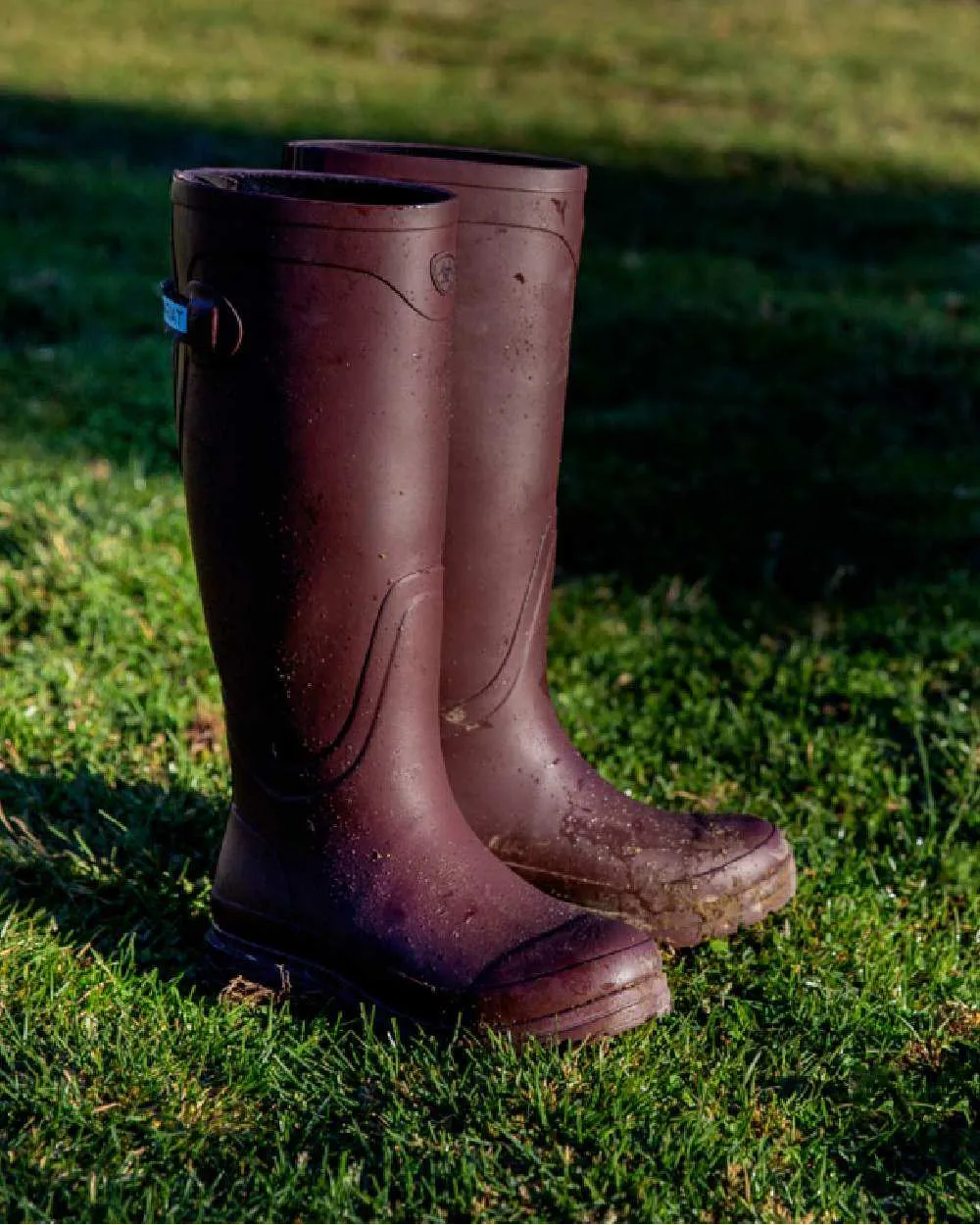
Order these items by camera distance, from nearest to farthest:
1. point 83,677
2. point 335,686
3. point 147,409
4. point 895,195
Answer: point 335,686
point 83,677
point 147,409
point 895,195

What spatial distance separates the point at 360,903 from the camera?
77.5 inches

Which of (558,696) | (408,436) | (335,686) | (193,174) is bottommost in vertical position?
(558,696)

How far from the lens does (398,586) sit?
1.92 m

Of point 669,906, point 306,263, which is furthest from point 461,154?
point 669,906

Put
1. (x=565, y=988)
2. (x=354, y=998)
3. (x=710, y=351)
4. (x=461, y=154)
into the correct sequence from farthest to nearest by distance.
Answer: (x=710, y=351) < (x=461, y=154) < (x=354, y=998) < (x=565, y=988)

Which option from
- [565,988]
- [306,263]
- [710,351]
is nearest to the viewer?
[306,263]

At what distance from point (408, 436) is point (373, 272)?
0.67ft

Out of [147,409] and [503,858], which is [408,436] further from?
[147,409]

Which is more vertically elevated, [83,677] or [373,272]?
[373,272]

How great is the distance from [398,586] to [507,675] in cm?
32

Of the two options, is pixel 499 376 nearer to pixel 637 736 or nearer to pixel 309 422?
pixel 309 422

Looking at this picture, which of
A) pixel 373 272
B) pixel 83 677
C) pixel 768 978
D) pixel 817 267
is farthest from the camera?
pixel 817 267

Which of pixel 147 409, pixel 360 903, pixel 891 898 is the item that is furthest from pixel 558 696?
pixel 147 409

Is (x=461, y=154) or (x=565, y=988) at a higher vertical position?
(x=461, y=154)
